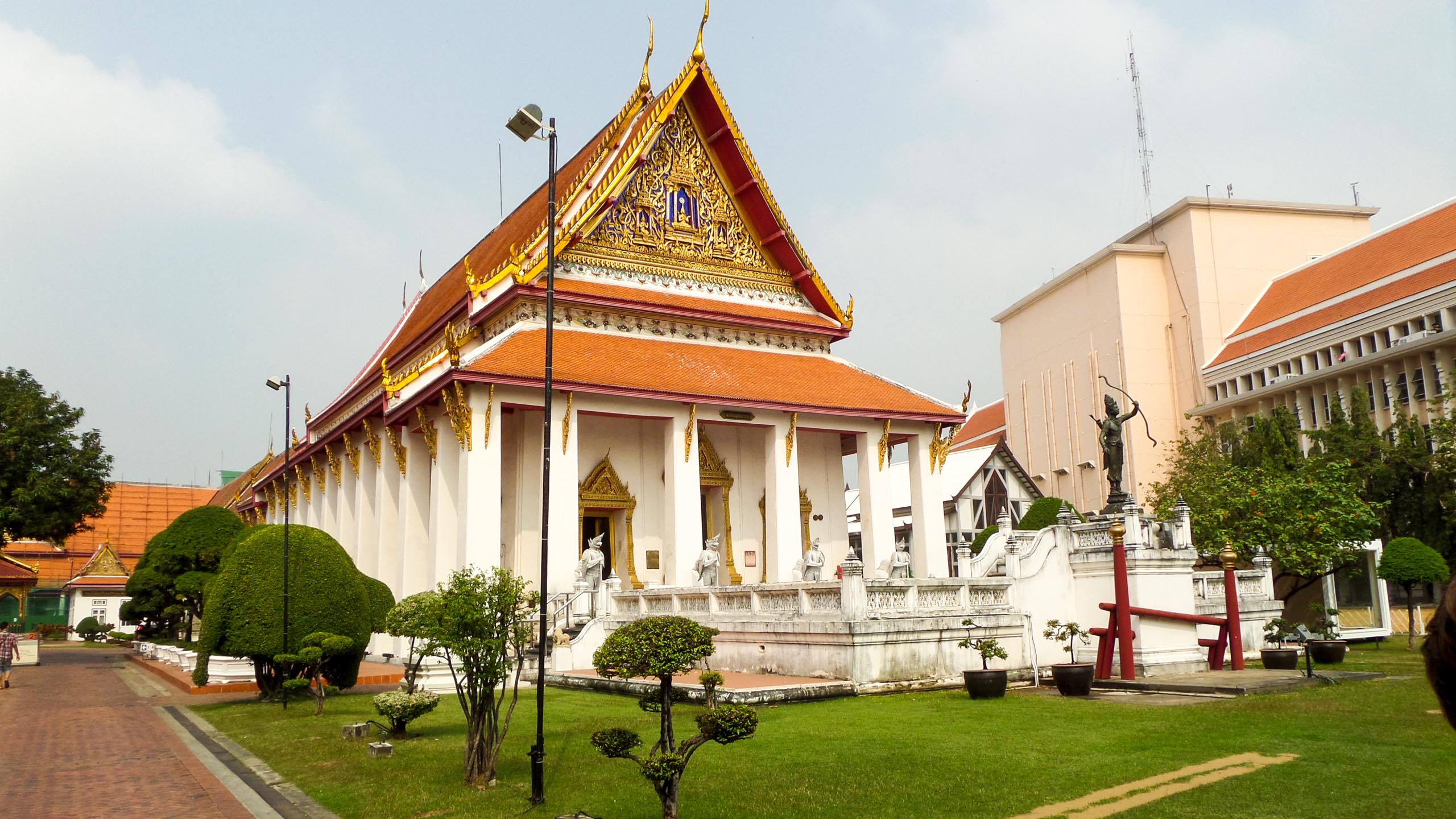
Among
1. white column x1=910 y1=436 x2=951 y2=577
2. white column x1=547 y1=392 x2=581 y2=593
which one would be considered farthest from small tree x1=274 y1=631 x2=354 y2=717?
white column x1=910 y1=436 x2=951 y2=577

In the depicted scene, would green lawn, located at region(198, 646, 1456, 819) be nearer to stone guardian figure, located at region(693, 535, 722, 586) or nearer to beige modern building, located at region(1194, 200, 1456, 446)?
stone guardian figure, located at region(693, 535, 722, 586)

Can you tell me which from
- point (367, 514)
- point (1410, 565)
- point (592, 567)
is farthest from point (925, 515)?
point (367, 514)

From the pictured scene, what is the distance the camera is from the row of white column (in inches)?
785

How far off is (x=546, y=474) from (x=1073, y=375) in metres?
52.6

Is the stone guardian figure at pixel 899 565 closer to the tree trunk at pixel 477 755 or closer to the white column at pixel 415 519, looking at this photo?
the white column at pixel 415 519

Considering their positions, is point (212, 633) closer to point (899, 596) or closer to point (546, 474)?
point (546, 474)

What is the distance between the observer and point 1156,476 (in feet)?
173

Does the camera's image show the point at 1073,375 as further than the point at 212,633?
Yes

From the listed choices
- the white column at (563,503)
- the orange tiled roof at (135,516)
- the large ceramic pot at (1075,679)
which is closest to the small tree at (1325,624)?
the large ceramic pot at (1075,679)

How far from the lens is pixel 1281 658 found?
48.2 ft

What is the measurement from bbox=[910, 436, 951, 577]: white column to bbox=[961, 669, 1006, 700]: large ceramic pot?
10.9 m

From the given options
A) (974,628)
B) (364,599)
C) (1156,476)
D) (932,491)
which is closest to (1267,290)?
(1156,476)

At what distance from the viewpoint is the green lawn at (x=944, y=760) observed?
7160 millimetres

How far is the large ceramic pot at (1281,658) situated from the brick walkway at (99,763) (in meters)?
12.8
